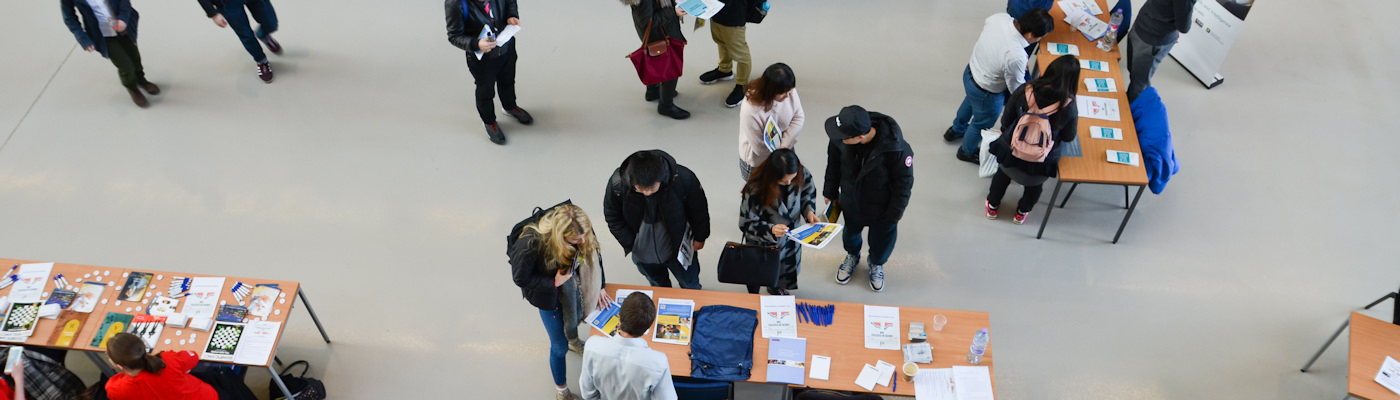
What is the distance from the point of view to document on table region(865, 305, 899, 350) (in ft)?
13.2

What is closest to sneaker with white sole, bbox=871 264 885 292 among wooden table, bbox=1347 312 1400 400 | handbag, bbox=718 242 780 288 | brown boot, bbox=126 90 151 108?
handbag, bbox=718 242 780 288

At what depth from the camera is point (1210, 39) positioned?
6.47m

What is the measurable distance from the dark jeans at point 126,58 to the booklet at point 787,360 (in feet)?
16.7

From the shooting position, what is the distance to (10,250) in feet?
17.5

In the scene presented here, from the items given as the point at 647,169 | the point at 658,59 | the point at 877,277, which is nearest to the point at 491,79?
the point at 658,59

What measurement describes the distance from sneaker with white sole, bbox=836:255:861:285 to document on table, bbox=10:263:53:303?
426 cm

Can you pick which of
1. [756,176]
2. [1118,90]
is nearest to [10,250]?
[756,176]

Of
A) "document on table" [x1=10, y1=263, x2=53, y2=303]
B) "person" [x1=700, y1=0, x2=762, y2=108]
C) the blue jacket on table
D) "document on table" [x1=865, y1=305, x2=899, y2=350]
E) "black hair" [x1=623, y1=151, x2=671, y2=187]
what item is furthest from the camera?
"person" [x1=700, y1=0, x2=762, y2=108]

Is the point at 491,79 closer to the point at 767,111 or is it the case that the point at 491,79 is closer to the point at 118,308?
the point at 767,111

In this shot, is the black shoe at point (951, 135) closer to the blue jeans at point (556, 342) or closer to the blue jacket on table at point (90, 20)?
the blue jeans at point (556, 342)

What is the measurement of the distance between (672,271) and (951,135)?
8.41 ft

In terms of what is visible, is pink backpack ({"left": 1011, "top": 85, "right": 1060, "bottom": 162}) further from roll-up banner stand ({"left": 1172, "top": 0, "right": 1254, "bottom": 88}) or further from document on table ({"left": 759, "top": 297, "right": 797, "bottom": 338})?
roll-up banner stand ({"left": 1172, "top": 0, "right": 1254, "bottom": 88})

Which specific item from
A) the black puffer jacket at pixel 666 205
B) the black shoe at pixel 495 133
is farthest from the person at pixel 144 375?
the black shoe at pixel 495 133

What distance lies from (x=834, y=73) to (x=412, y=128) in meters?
3.23
